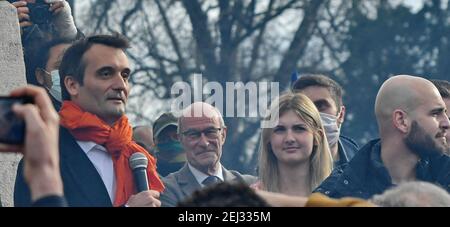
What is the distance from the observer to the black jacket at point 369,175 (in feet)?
23.9

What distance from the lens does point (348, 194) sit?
7246 mm

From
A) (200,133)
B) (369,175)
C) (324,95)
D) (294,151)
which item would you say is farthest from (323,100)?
(369,175)

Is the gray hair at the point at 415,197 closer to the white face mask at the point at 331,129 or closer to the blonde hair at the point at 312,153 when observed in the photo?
the blonde hair at the point at 312,153

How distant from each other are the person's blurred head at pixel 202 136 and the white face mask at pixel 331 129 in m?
0.74

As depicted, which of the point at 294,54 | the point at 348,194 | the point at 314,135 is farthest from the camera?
the point at 294,54

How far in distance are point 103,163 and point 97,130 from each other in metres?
0.17

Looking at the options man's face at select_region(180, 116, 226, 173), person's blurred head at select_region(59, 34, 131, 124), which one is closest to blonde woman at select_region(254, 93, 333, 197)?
man's face at select_region(180, 116, 226, 173)

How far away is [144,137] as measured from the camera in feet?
32.7

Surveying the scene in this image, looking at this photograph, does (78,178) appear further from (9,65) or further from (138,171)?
(9,65)

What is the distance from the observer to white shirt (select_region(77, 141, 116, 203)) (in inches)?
281

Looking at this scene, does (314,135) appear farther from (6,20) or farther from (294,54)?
(294,54)

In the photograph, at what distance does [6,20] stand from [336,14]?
751 inches

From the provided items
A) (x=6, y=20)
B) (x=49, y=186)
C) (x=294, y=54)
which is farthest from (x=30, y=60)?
(x=294, y=54)
